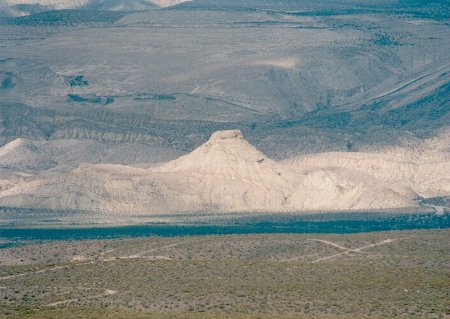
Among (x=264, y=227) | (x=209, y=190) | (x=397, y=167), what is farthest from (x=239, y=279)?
(x=397, y=167)

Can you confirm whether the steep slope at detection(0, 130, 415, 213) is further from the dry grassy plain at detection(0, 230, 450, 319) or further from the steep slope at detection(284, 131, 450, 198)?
the dry grassy plain at detection(0, 230, 450, 319)

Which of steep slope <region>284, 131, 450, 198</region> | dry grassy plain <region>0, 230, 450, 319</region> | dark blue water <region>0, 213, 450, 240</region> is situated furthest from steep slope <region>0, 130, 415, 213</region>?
dry grassy plain <region>0, 230, 450, 319</region>

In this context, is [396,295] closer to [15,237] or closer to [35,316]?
[35,316]

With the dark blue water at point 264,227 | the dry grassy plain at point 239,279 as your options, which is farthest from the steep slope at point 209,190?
the dry grassy plain at point 239,279

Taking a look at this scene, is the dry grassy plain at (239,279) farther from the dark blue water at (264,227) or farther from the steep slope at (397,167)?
the steep slope at (397,167)

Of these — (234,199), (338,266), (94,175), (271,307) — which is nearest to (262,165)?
(234,199)

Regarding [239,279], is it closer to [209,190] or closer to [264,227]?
[264,227]
